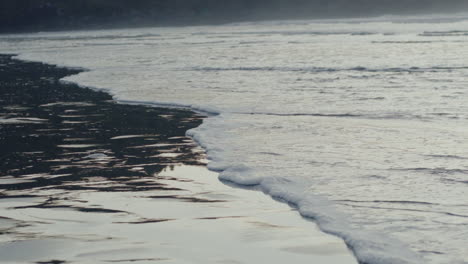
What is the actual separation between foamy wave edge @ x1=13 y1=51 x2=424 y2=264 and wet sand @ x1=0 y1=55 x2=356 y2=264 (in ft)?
0.37

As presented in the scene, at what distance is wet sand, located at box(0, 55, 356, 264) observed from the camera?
526 centimetres

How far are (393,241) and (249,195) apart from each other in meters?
1.92

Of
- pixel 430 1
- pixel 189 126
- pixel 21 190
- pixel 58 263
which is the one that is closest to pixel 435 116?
pixel 189 126

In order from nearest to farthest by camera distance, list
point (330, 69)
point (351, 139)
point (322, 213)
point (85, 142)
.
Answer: point (322, 213)
point (351, 139)
point (85, 142)
point (330, 69)

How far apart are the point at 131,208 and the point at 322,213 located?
178cm

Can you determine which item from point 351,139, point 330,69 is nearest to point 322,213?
point 351,139

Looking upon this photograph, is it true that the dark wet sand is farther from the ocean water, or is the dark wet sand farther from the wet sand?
the ocean water

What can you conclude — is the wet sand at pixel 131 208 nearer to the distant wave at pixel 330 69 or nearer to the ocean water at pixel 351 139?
the ocean water at pixel 351 139

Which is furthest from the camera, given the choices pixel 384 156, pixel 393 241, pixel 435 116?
pixel 435 116

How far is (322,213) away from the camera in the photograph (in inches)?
240

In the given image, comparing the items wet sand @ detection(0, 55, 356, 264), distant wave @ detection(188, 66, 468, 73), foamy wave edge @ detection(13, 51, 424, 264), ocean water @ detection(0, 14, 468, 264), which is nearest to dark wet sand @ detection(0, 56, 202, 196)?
wet sand @ detection(0, 55, 356, 264)

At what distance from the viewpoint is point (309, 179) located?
7.20 meters

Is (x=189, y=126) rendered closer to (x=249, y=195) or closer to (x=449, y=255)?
(x=249, y=195)

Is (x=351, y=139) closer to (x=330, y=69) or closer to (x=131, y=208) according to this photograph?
(x=131, y=208)
